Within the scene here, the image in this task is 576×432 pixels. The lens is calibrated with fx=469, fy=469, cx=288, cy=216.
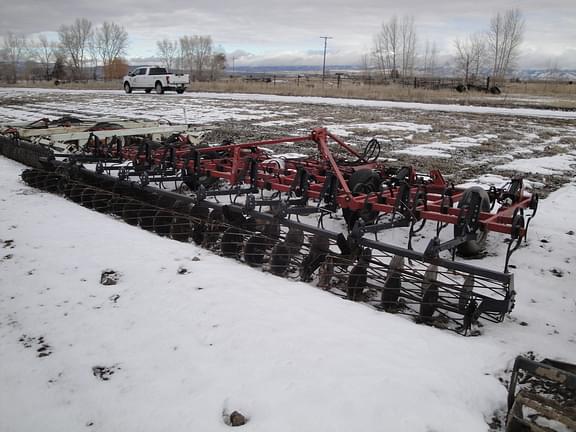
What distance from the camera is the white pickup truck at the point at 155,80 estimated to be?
Result: 29734 millimetres

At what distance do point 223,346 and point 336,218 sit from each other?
10.2ft

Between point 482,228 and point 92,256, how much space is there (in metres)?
3.66

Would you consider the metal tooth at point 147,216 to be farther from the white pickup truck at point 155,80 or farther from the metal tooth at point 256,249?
the white pickup truck at point 155,80

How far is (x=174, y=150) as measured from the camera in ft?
20.9

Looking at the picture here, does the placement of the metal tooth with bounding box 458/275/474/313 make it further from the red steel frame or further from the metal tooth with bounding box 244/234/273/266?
the metal tooth with bounding box 244/234/273/266

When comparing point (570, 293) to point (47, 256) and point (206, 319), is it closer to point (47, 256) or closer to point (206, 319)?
point (206, 319)

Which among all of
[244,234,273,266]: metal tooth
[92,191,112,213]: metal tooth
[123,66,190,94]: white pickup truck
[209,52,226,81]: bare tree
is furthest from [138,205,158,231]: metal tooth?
[209,52,226,81]: bare tree

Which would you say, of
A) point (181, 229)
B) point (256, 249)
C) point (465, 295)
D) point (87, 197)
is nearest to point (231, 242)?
point (256, 249)


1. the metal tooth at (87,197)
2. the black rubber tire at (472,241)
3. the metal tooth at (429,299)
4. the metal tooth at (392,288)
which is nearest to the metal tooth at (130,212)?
the metal tooth at (87,197)

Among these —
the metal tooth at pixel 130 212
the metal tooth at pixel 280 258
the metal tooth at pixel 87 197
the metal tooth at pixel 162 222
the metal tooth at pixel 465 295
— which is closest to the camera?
the metal tooth at pixel 465 295

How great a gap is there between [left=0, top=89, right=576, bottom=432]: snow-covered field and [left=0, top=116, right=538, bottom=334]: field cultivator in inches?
8.8

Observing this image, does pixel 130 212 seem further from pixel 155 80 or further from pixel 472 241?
pixel 155 80

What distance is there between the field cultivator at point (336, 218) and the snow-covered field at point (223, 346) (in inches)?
8.8

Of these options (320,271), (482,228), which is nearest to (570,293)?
(482,228)
